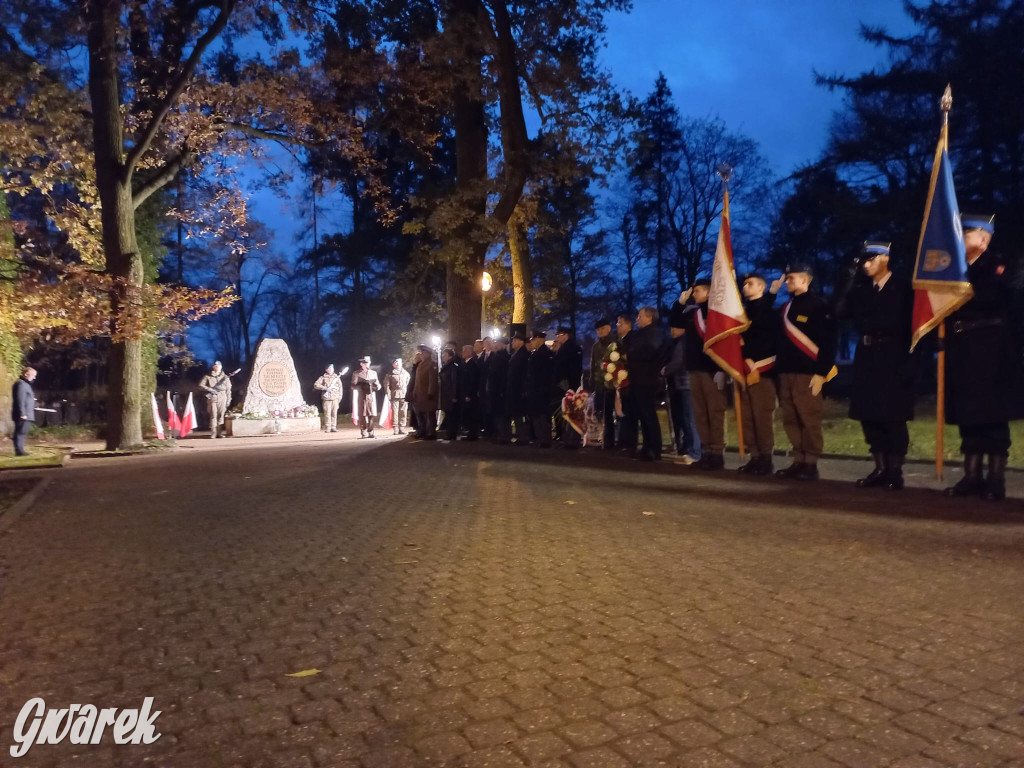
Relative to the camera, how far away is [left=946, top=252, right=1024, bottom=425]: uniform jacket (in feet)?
22.8

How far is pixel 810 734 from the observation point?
282 centimetres

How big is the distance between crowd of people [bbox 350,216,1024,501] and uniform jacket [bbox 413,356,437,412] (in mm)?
2417

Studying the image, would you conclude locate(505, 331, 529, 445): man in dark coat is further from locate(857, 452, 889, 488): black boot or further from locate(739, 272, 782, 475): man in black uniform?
locate(857, 452, 889, 488): black boot

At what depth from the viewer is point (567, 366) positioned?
13719mm

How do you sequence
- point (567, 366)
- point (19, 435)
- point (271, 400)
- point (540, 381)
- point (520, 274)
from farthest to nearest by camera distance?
point (271, 400), point (520, 274), point (19, 435), point (540, 381), point (567, 366)

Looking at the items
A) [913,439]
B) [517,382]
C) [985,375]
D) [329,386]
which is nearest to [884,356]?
[985,375]

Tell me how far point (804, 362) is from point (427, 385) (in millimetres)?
9855

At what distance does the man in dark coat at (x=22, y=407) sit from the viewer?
16484mm

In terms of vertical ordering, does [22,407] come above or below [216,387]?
below

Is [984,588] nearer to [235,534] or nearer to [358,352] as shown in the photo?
[235,534]

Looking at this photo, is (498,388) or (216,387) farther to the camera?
(216,387)

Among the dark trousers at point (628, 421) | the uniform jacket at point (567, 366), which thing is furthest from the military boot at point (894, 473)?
the uniform jacket at point (567, 366)

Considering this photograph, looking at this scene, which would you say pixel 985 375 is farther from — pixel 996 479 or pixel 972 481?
pixel 972 481

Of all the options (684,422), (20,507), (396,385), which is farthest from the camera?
(396,385)
